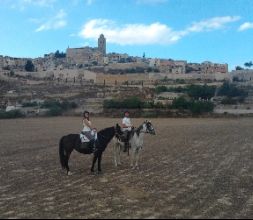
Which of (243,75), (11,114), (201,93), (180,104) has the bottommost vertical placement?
(11,114)

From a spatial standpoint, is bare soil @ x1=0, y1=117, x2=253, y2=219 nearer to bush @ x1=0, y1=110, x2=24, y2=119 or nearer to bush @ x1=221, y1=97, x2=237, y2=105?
bush @ x1=0, y1=110, x2=24, y2=119

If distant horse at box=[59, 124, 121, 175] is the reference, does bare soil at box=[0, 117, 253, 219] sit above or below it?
below

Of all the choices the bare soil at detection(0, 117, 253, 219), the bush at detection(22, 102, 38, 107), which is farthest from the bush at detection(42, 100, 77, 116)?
the bare soil at detection(0, 117, 253, 219)

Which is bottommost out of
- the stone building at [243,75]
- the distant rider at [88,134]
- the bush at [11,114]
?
the bush at [11,114]

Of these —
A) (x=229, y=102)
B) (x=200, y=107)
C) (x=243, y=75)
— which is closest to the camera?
(x=200, y=107)

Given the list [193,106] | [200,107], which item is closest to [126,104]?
[193,106]

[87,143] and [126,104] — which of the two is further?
[126,104]

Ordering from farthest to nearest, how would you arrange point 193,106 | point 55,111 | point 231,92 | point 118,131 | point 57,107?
point 231,92, point 57,107, point 55,111, point 193,106, point 118,131

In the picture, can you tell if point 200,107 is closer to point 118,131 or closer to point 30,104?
point 30,104

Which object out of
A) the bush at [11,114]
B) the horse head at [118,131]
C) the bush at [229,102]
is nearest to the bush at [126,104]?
the bush at [11,114]

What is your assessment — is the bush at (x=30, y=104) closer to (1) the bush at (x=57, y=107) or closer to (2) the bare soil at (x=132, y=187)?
(1) the bush at (x=57, y=107)

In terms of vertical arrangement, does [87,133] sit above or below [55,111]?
above

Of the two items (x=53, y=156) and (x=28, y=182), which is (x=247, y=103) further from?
(x=28, y=182)

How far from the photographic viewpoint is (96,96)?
108m
